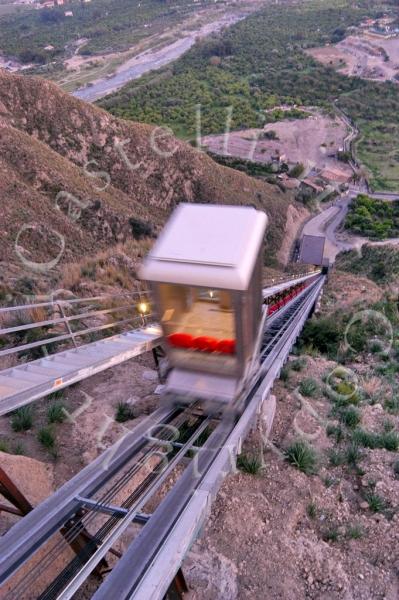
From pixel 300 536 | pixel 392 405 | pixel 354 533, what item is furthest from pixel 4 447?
pixel 392 405

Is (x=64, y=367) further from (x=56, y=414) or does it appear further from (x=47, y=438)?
(x=56, y=414)

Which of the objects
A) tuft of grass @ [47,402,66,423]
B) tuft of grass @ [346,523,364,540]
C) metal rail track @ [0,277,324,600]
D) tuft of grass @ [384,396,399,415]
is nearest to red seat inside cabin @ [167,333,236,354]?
metal rail track @ [0,277,324,600]

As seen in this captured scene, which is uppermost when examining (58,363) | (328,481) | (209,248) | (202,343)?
(209,248)

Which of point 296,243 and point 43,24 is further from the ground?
point 43,24

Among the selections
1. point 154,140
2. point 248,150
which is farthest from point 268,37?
point 154,140

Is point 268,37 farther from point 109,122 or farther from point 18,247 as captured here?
point 18,247

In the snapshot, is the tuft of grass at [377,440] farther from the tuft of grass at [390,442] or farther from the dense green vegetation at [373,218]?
the dense green vegetation at [373,218]
